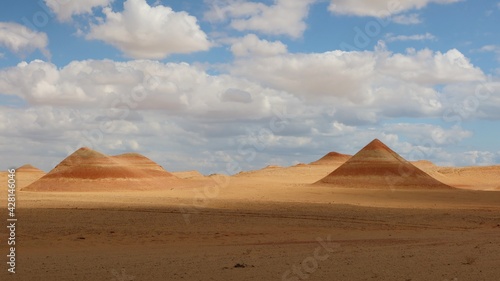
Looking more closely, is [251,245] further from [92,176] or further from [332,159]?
[332,159]

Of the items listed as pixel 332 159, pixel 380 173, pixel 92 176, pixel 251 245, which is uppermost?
pixel 332 159

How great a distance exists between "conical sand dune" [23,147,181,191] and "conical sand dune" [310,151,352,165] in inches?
3007

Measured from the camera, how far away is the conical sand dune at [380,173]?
209 feet

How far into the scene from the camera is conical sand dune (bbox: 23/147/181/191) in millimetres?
62125

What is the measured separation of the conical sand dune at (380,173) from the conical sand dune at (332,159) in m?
67.8

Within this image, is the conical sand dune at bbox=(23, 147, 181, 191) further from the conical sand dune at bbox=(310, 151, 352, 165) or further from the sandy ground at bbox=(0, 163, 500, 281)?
the conical sand dune at bbox=(310, 151, 352, 165)

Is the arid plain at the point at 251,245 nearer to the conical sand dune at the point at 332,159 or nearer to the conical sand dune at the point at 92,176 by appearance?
the conical sand dune at the point at 92,176

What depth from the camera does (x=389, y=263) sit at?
13070 millimetres

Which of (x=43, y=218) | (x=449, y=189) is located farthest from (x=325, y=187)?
(x=43, y=218)

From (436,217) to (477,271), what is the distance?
→ 683 inches

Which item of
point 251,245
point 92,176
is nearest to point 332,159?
point 92,176

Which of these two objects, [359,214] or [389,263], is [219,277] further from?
[359,214]

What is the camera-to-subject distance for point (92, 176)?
6431 centimetres

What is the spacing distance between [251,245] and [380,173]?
51.7 metres
